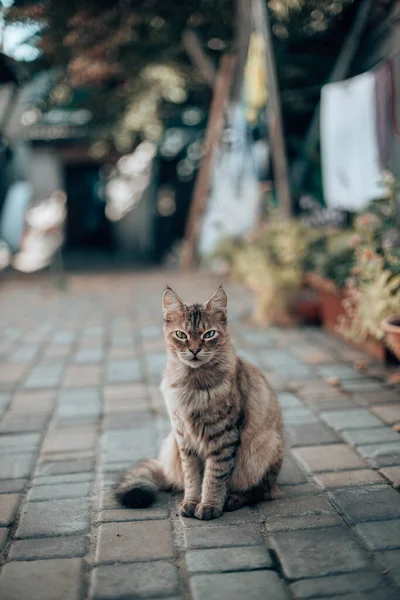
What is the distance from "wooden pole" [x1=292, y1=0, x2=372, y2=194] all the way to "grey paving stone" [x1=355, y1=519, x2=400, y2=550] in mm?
6171

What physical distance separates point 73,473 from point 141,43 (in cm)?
783

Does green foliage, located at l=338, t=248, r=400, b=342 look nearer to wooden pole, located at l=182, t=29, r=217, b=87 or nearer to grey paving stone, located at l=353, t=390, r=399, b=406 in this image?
grey paving stone, located at l=353, t=390, r=399, b=406

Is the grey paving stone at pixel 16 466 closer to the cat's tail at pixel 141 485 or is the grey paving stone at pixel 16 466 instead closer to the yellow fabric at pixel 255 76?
the cat's tail at pixel 141 485

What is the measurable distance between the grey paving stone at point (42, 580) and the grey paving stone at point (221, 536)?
0.44m

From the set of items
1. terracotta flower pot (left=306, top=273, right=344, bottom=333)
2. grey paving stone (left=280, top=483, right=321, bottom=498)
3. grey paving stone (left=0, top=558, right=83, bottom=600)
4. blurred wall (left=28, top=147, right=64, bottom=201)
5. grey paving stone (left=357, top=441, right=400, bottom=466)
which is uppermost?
blurred wall (left=28, top=147, right=64, bottom=201)

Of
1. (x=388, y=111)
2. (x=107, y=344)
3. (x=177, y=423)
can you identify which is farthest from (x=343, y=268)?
(x=177, y=423)

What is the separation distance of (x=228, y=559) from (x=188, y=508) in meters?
0.37

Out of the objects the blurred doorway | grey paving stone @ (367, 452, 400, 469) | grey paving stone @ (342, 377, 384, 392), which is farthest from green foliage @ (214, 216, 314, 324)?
the blurred doorway

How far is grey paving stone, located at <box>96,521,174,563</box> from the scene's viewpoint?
2.14m

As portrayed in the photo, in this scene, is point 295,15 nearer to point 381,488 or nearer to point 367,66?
point 367,66

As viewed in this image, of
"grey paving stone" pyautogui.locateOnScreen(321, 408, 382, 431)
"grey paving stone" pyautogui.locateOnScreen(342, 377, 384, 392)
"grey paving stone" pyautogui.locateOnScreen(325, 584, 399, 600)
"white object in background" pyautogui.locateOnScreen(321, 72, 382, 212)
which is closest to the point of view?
"grey paving stone" pyautogui.locateOnScreen(325, 584, 399, 600)

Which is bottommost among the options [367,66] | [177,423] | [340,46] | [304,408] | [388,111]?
[304,408]

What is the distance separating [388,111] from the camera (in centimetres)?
571

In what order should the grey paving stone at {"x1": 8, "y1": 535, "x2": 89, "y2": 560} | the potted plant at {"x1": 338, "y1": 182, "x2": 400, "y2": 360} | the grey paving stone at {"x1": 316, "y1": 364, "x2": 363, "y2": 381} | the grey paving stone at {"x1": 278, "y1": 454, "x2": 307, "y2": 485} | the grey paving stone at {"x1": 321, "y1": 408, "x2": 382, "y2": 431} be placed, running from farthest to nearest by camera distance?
1. the grey paving stone at {"x1": 316, "y1": 364, "x2": 363, "y2": 381}
2. the potted plant at {"x1": 338, "y1": 182, "x2": 400, "y2": 360}
3. the grey paving stone at {"x1": 321, "y1": 408, "x2": 382, "y2": 431}
4. the grey paving stone at {"x1": 278, "y1": 454, "x2": 307, "y2": 485}
5. the grey paving stone at {"x1": 8, "y1": 535, "x2": 89, "y2": 560}
